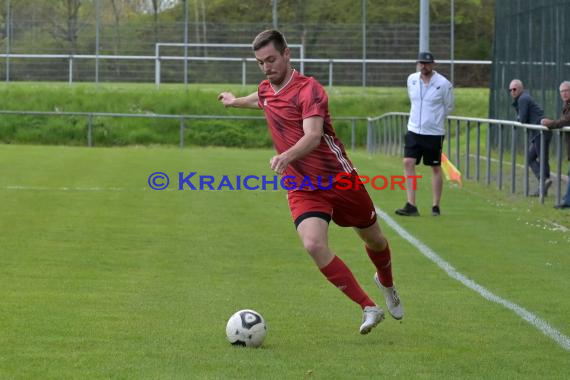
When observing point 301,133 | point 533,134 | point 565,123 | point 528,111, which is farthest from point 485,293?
point 528,111

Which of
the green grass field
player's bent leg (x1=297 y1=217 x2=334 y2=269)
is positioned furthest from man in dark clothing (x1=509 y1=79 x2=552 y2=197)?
player's bent leg (x1=297 y1=217 x2=334 y2=269)

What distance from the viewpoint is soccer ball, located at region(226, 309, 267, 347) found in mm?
7191

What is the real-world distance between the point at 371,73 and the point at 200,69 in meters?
5.91

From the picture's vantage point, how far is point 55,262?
11.0 m

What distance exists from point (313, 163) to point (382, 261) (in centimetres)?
95

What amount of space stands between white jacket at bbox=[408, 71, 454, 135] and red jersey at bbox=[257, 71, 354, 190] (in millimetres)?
8338

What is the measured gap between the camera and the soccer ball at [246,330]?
7191 millimetres

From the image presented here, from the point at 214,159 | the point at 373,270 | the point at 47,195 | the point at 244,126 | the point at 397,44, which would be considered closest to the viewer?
the point at 373,270

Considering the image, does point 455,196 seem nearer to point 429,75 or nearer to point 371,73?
point 429,75

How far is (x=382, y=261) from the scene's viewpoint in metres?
8.20

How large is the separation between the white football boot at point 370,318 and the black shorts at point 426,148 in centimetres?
854

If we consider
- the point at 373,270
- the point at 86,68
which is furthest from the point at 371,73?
the point at 373,270

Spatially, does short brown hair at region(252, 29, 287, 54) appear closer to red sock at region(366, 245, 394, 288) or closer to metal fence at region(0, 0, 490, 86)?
red sock at region(366, 245, 394, 288)

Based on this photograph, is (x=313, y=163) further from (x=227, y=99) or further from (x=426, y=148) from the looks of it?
(x=426, y=148)
